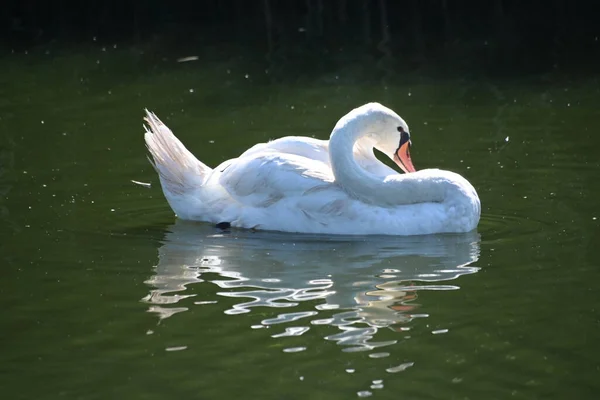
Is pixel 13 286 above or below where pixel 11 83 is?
below

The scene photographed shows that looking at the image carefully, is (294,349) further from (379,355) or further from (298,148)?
(298,148)

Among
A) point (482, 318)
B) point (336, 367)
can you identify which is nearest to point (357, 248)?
point (482, 318)

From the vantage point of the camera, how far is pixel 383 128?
34.5 ft

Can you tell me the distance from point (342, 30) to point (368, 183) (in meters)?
11.7

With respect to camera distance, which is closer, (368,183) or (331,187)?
(368,183)

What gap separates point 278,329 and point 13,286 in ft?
7.55

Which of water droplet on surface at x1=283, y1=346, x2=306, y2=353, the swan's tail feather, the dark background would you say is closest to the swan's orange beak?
the swan's tail feather

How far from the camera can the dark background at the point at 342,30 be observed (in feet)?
61.7

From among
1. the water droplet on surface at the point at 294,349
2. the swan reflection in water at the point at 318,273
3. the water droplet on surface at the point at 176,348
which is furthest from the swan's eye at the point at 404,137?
the water droplet on surface at the point at 176,348

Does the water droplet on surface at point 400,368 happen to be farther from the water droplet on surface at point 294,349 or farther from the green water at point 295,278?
the water droplet on surface at point 294,349

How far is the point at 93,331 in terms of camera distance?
789 centimetres

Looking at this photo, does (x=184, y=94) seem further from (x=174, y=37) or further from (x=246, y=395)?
(x=246, y=395)

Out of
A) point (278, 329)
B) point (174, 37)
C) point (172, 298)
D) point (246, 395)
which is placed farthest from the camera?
point (174, 37)

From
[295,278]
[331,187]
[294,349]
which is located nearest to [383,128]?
[331,187]
